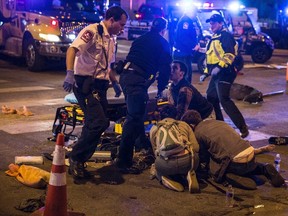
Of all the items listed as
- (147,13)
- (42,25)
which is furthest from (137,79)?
(147,13)

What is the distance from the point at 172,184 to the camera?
6059 mm

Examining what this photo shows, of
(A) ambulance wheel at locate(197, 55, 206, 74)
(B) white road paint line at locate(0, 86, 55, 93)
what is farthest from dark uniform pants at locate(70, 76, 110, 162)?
(A) ambulance wheel at locate(197, 55, 206, 74)

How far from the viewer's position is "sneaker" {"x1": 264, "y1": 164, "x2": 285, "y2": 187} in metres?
6.29

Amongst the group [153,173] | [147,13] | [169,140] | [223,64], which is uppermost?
[223,64]

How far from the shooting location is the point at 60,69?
16.6 meters

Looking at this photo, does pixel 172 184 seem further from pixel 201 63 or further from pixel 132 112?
pixel 201 63

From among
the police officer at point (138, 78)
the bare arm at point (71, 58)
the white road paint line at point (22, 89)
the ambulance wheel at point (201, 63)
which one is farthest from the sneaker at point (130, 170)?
the ambulance wheel at point (201, 63)

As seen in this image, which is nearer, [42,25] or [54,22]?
[54,22]

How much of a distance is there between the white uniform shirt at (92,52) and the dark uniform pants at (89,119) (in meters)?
0.10

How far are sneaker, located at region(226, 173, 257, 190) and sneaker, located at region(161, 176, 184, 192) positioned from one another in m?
0.57

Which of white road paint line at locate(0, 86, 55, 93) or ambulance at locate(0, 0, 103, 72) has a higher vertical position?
ambulance at locate(0, 0, 103, 72)

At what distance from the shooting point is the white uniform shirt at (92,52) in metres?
6.07

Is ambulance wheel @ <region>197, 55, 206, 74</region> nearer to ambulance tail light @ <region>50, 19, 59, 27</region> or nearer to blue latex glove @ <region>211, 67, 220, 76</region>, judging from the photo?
ambulance tail light @ <region>50, 19, 59, 27</region>

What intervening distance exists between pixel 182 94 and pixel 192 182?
175cm
